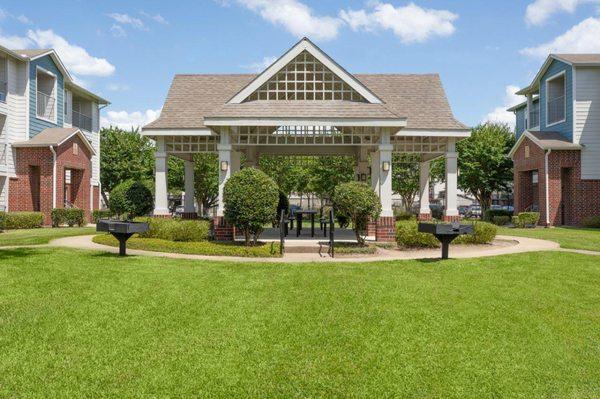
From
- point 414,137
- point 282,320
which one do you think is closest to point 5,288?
point 282,320

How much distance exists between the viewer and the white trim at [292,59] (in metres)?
14.4

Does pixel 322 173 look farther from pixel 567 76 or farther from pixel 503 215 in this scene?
pixel 567 76

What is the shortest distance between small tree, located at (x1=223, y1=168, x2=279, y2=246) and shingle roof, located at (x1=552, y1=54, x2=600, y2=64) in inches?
781

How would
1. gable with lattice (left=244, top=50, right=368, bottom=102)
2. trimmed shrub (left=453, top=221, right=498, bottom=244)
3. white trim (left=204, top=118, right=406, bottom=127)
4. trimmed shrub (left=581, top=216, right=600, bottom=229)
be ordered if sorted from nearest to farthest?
trimmed shrub (left=453, top=221, right=498, bottom=244) < white trim (left=204, top=118, right=406, bottom=127) < gable with lattice (left=244, top=50, right=368, bottom=102) < trimmed shrub (left=581, top=216, right=600, bottom=229)

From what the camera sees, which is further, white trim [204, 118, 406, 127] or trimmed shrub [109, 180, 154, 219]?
trimmed shrub [109, 180, 154, 219]

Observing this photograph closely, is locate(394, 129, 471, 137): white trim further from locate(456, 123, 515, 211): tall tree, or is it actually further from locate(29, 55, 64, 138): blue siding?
locate(29, 55, 64, 138): blue siding

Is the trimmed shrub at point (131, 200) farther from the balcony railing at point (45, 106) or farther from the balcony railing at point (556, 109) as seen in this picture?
the balcony railing at point (556, 109)

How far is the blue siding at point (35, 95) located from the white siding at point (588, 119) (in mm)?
29015

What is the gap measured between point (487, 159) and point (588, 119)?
10.6 meters

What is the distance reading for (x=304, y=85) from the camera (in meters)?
14.9

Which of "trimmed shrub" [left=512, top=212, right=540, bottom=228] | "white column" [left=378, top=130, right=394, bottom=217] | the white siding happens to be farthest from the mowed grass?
the white siding

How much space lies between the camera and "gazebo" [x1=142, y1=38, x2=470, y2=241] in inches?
557

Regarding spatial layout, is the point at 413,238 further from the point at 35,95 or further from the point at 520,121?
the point at 520,121

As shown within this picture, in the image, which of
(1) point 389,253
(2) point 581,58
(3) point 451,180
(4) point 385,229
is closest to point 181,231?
(1) point 389,253
